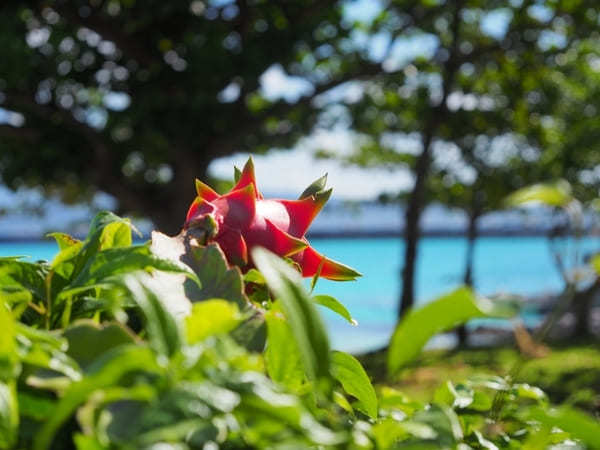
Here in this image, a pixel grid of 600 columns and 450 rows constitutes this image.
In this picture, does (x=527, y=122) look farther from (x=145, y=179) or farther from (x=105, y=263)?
(x=105, y=263)

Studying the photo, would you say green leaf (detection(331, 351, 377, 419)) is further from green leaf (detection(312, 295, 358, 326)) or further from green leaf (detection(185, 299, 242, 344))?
green leaf (detection(185, 299, 242, 344))

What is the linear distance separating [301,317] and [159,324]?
0.07 metres

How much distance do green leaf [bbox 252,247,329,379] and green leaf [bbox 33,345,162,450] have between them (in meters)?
0.07

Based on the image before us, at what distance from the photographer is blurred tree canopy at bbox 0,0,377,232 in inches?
305

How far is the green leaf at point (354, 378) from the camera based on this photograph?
1.78 feet

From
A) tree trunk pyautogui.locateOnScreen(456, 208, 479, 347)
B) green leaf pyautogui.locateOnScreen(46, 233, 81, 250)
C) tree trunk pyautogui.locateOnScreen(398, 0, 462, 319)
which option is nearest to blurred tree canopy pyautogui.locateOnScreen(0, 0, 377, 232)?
tree trunk pyautogui.locateOnScreen(398, 0, 462, 319)

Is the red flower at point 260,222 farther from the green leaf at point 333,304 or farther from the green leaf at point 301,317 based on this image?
the green leaf at point 301,317

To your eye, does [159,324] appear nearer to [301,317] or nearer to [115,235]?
[301,317]

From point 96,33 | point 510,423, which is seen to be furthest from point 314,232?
point 510,423

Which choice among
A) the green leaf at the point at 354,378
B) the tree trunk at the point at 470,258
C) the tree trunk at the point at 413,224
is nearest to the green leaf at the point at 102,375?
the green leaf at the point at 354,378

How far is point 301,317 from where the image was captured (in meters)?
0.37

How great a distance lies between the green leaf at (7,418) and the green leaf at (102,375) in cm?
1

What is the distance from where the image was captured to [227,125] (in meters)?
8.54

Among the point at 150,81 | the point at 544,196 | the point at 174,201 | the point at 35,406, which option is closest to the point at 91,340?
the point at 35,406
